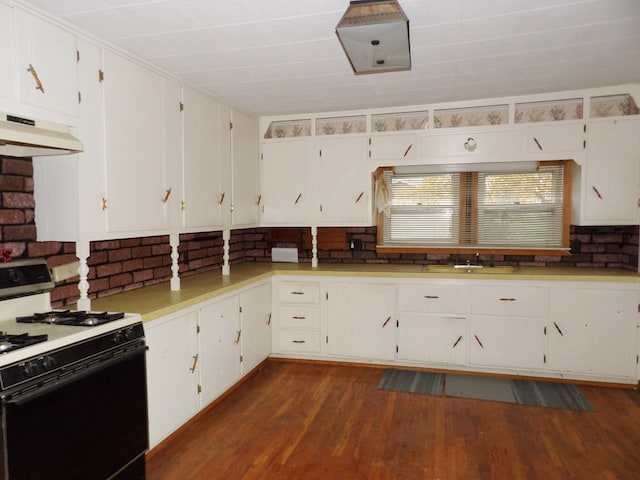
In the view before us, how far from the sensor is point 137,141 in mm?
2654

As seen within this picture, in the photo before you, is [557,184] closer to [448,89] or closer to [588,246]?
[588,246]

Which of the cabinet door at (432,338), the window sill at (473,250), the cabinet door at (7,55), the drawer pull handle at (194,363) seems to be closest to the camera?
the cabinet door at (7,55)

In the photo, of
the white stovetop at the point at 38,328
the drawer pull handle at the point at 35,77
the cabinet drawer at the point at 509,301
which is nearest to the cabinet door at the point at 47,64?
the drawer pull handle at the point at 35,77

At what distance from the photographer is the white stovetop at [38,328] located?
1.65 meters

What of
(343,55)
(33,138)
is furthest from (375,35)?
(33,138)

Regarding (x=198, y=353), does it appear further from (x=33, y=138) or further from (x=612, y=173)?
(x=612, y=173)

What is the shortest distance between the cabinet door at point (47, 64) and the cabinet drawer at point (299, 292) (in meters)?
2.34

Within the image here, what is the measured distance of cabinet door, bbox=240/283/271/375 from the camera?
355cm

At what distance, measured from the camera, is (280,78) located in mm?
3088

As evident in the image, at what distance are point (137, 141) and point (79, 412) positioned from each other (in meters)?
1.53

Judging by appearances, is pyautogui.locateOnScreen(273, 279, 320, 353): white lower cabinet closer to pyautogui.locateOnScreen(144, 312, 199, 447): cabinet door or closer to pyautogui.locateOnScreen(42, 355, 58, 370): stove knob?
pyautogui.locateOnScreen(144, 312, 199, 447): cabinet door

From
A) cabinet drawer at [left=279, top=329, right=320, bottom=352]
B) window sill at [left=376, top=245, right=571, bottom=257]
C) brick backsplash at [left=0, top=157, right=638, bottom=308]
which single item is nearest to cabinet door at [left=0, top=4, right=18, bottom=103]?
brick backsplash at [left=0, top=157, right=638, bottom=308]

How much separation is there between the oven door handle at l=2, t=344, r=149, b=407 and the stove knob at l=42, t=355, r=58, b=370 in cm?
5

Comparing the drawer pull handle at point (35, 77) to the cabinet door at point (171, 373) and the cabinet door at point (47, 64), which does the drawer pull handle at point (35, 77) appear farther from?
the cabinet door at point (171, 373)
